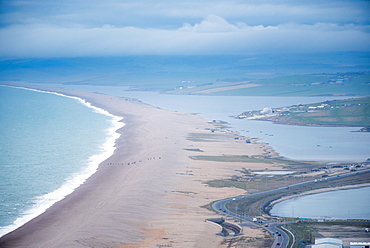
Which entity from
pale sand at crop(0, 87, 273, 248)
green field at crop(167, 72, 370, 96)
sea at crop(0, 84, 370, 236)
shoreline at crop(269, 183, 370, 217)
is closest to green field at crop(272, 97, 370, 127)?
sea at crop(0, 84, 370, 236)

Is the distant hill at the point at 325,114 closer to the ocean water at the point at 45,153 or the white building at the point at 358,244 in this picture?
the ocean water at the point at 45,153

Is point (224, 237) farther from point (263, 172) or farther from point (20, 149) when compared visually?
point (20, 149)

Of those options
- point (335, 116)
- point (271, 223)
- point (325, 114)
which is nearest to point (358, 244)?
point (271, 223)

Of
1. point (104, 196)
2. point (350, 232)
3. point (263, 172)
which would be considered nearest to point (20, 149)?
point (104, 196)

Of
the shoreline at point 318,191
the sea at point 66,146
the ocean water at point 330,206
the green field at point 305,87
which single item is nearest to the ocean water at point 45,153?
the sea at point 66,146

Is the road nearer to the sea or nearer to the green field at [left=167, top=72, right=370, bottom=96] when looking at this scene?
the sea

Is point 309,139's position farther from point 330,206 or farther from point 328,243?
point 328,243
